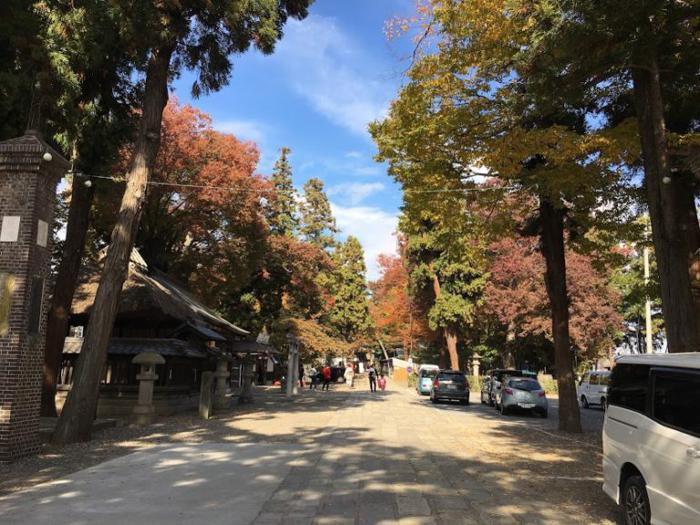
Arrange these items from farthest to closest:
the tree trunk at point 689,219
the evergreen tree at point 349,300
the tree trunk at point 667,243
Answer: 1. the evergreen tree at point 349,300
2. the tree trunk at point 689,219
3. the tree trunk at point 667,243

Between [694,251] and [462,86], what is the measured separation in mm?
6455

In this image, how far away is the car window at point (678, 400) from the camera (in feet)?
16.7

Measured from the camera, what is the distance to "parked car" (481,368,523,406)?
82.8 ft

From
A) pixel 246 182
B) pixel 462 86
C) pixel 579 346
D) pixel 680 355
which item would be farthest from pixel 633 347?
pixel 680 355

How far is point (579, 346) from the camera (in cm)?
3803

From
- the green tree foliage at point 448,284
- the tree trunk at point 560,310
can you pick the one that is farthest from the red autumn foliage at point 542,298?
the tree trunk at point 560,310

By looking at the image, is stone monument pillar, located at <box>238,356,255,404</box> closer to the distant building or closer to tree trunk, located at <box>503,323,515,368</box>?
the distant building

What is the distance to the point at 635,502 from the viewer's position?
579 centimetres

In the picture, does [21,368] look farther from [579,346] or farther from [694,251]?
[579,346]

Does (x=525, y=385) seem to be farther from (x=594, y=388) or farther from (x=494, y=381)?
(x=594, y=388)

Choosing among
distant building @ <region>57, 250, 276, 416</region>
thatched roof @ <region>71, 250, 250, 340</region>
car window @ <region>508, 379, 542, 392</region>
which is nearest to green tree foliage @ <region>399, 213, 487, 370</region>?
car window @ <region>508, 379, 542, 392</region>

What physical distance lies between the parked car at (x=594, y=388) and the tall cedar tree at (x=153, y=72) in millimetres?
20848

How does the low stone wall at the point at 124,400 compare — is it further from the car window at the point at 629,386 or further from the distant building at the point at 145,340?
the car window at the point at 629,386

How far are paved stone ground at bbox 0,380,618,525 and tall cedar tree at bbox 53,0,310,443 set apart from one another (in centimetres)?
130
